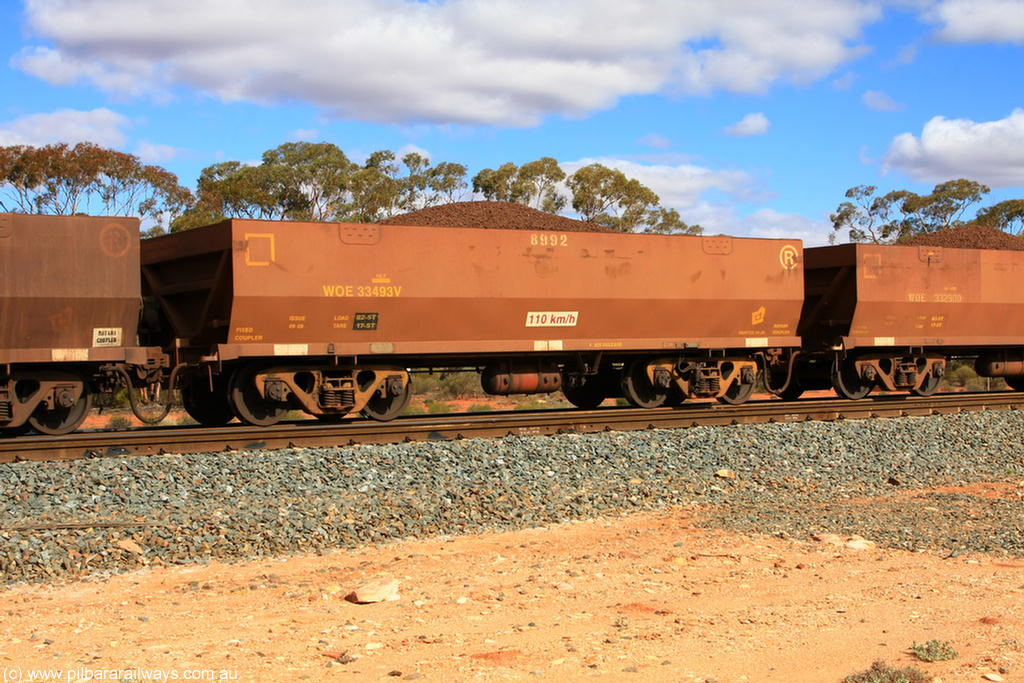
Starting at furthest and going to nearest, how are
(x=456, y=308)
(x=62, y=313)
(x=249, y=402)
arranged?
(x=456, y=308), (x=249, y=402), (x=62, y=313)

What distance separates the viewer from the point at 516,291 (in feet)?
48.1

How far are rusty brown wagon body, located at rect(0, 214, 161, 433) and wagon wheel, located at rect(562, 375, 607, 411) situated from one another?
296 inches

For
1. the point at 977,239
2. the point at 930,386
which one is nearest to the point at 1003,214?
the point at 977,239

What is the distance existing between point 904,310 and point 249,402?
1251 cm

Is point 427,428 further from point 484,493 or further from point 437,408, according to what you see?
point 437,408

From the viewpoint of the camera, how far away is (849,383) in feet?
61.5

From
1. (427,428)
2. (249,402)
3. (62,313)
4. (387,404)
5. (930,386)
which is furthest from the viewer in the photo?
(930,386)

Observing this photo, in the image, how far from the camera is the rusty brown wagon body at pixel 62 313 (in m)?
12.0

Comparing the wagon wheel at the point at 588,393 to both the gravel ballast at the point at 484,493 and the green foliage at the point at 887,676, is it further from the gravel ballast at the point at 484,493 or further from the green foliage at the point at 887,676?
the green foliage at the point at 887,676

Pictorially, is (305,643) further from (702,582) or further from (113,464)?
(113,464)

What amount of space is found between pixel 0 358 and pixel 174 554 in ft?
18.6

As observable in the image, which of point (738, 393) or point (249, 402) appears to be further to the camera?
point (738, 393)

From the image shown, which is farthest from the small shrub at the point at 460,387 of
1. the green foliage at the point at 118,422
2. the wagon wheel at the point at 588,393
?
the wagon wheel at the point at 588,393

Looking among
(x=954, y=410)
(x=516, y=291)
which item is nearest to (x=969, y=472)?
(x=954, y=410)
